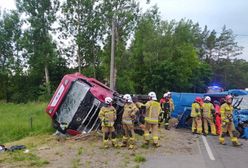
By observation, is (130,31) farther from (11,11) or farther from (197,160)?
(197,160)

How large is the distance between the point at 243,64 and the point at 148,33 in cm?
4931

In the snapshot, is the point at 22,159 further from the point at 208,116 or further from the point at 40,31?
the point at 40,31

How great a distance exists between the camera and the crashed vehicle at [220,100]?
1585 centimetres

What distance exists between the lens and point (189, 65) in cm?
5809

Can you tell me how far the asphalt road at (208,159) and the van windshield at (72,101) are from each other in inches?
157

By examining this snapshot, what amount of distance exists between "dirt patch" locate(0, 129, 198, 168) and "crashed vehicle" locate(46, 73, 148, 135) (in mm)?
493

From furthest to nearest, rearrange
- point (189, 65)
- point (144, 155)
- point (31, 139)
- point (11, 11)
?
1. point (189, 65)
2. point (11, 11)
3. point (31, 139)
4. point (144, 155)

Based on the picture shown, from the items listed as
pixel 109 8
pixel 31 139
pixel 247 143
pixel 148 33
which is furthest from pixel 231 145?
pixel 148 33

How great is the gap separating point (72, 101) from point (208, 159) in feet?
17.6

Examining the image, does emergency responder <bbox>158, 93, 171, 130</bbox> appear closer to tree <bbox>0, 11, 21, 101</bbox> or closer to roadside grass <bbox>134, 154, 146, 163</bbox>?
roadside grass <bbox>134, 154, 146, 163</bbox>

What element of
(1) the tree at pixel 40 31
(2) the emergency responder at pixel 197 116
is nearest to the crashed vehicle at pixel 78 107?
(2) the emergency responder at pixel 197 116

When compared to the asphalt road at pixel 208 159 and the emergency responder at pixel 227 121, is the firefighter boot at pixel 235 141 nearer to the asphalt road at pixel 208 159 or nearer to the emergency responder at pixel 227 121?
the emergency responder at pixel 227 121

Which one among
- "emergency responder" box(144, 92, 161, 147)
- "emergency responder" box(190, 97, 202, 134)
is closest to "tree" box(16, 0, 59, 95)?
"emergency responder" box(190, 97, 202, 134)

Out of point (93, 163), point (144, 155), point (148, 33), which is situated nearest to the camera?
point (93, 163)
